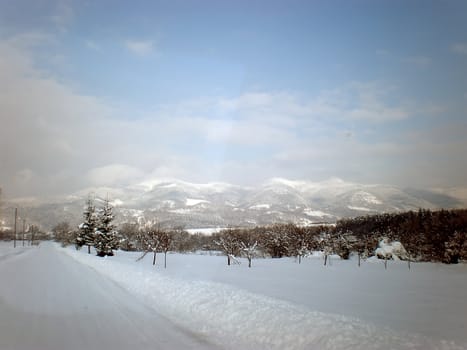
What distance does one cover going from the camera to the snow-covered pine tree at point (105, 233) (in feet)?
146

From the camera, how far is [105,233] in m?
45.3

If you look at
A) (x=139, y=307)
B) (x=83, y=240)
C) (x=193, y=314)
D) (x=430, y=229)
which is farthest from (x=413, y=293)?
(x=83, y=240)

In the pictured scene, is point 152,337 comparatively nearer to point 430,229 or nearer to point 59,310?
point 59,310

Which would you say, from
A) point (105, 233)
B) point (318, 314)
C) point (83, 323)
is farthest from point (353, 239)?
point (83, 323)

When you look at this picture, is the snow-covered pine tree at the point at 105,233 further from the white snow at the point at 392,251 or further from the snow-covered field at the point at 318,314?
the white snow at the point at 392,251

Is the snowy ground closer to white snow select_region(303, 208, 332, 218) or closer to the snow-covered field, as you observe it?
the snow-covered field

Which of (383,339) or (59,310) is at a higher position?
(383,339)

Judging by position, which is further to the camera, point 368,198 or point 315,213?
point 315,213

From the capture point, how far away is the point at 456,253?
27.0 metres

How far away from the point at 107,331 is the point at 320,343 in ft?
14.5

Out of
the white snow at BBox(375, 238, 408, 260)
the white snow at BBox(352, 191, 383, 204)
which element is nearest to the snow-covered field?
the white snow at BBox(375, 238, 408, 260)

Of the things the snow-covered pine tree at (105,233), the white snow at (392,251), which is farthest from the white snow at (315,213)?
the snow-covered pine tree at (105,233)

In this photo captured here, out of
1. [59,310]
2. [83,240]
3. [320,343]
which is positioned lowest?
[83,240]

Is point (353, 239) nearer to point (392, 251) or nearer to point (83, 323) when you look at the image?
point (392, 251)
